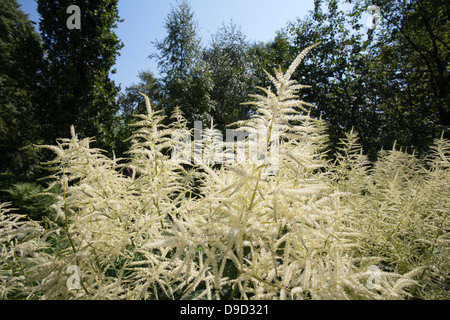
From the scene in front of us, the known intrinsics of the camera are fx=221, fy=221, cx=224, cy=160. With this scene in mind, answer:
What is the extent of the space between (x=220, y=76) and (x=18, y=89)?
1293cm

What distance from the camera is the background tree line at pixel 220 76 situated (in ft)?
24.6

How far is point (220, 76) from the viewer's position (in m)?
17.5

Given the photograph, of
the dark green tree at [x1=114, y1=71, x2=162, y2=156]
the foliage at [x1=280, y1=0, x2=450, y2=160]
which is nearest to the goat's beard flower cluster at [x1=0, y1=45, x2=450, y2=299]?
the dark green tree at [x1=114, y1=71, x2=162, y2=156]

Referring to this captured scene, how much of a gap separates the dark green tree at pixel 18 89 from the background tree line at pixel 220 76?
0.15 feet

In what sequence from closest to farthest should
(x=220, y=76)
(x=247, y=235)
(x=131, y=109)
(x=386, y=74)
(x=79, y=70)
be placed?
(x=247, y=235) < (x=79, y=70) < (x=386, y=74) < (x=220, y=76) < (x=131, y=109)

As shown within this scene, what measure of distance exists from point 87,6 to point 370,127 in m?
13.1

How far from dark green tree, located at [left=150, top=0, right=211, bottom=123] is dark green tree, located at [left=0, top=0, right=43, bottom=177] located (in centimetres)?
708

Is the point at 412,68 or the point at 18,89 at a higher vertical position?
the point at 412,68

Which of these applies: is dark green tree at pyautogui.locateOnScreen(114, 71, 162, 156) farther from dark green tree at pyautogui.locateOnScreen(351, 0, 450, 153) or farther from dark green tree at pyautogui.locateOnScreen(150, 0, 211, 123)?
dark green tree at pyautogui.locateOnScreen(351, 0, 450, 153)

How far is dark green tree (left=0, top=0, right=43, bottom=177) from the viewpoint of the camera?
24.2ft

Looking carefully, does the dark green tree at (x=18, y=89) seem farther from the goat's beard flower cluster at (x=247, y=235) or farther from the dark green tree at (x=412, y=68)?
the dark green tree at (x=412, y=68)

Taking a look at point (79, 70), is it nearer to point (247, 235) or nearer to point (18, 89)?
point (247, 235)

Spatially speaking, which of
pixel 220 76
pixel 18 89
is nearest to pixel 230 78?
pixel 220 76
